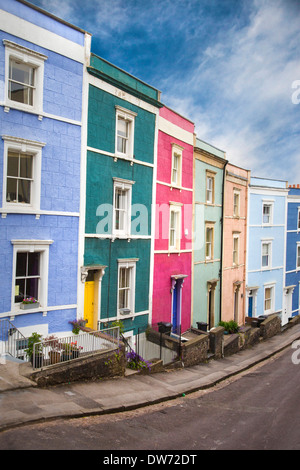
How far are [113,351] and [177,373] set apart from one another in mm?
3901

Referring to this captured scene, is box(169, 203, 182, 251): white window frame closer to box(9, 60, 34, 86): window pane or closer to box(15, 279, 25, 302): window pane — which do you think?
box(15, 279, 25, 302): window pane

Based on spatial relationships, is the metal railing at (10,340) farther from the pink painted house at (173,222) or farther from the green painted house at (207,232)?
the green painted house at (207,232)

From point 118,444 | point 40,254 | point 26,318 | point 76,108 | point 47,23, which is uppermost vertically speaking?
point 47,23

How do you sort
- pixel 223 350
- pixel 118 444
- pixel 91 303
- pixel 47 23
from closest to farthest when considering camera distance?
1. pixel 118 444
2. pixel 47 23
3. pixel 91 303
4. pixel 223 350

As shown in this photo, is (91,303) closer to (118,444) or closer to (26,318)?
(26,318)

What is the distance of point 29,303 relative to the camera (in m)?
12.6

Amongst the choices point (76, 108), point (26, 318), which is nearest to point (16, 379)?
point (26, 318)

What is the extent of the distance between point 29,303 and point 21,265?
4.27 feet

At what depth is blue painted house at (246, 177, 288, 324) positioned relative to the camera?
1152 inches

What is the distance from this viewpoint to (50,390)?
31.6 ft

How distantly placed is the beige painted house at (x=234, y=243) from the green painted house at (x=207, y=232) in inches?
33.4

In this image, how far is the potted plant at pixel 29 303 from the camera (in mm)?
12445

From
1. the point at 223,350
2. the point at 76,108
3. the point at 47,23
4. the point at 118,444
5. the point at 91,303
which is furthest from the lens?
the point at 223,350

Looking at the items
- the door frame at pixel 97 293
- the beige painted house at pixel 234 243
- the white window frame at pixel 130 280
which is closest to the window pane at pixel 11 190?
the door frame at pixel 97 293
